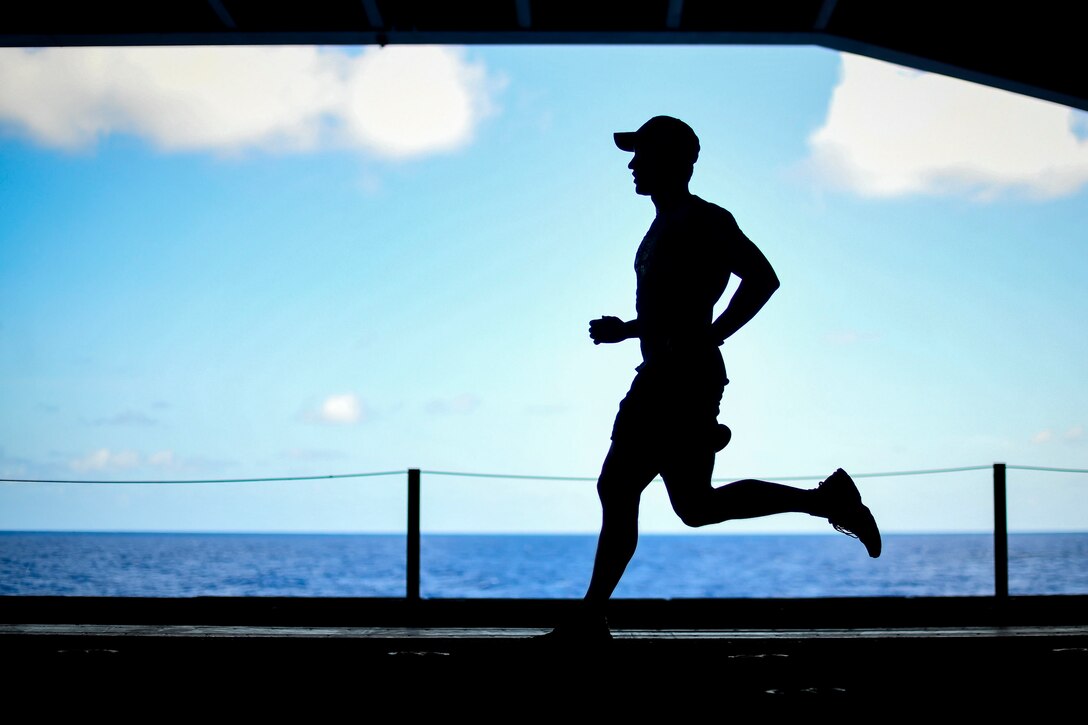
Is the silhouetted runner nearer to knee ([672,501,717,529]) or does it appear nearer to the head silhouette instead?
knee ([672,501,717,529])

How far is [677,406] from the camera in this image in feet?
10.4

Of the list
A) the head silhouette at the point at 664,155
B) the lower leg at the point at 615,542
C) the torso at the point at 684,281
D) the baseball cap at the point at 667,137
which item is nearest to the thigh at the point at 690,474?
the lower leg at the point at 615,542

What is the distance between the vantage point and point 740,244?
3303mm

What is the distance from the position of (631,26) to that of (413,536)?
3665 mm

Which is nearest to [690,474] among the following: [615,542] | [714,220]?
[615,542]

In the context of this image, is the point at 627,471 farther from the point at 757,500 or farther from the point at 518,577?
the point at 518,577

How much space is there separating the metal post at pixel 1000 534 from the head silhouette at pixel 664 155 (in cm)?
490

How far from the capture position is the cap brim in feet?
11.6

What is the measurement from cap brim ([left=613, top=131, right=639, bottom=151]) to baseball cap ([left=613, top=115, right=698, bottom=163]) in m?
0.04

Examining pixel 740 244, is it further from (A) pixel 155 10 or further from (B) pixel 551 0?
(A) pixel 155 10

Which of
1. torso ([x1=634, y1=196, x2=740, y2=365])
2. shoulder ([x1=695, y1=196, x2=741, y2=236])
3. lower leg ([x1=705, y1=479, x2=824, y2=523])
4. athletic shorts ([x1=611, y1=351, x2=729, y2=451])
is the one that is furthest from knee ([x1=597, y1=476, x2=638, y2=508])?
shoulder ([x1=695, y1=196, x2=741, y2=236])

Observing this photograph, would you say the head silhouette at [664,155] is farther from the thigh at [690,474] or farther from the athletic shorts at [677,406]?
the thigh at [690,474]

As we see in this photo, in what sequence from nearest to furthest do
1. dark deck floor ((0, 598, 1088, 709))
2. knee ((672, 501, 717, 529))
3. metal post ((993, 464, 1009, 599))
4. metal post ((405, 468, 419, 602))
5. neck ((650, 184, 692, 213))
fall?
dark deck floor ((0, 598, 1088, 709)), knee ((672, 501, 717, 529)), neck ((650, 184, 692, 213)), metal post ((405, 468, 419, 602)), metal post ((993, 464, 1009, 599))

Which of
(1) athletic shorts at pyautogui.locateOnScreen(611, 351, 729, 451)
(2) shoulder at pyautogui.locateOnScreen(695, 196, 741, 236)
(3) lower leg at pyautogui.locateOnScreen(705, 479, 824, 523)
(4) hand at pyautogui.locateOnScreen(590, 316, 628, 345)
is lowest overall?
(3) lower leg at pyautogui.locateOnScreen(705, 479, 824, 523)
